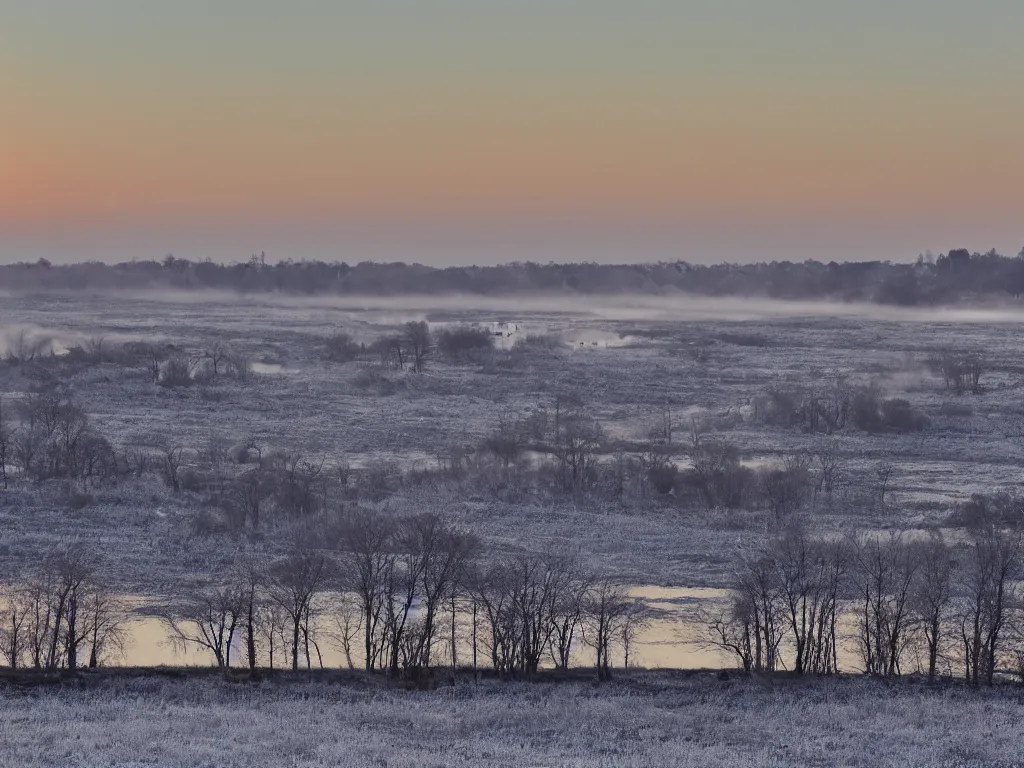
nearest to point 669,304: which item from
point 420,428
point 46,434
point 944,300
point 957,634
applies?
point 944,300

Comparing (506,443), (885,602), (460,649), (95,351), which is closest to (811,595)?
(885,602)

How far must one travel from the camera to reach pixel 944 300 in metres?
152

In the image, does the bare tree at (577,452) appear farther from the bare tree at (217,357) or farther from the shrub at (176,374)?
the bare tree at (217,357)

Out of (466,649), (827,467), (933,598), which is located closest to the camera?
(933,598)

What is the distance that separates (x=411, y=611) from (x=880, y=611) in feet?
35.3

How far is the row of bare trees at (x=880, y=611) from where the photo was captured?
2630 cm

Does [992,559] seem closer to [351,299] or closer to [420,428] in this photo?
[420,428]

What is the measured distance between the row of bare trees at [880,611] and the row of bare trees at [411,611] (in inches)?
118

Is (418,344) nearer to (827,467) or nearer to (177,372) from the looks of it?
(177,372)

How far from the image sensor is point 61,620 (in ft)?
92.6

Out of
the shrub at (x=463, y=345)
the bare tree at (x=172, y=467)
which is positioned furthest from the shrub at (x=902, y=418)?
the shrub at (x=463, y=345)

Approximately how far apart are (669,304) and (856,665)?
144967mm

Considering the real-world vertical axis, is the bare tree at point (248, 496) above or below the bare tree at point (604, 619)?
above

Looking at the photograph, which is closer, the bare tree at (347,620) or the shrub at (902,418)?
the bare tree at (347,620)
